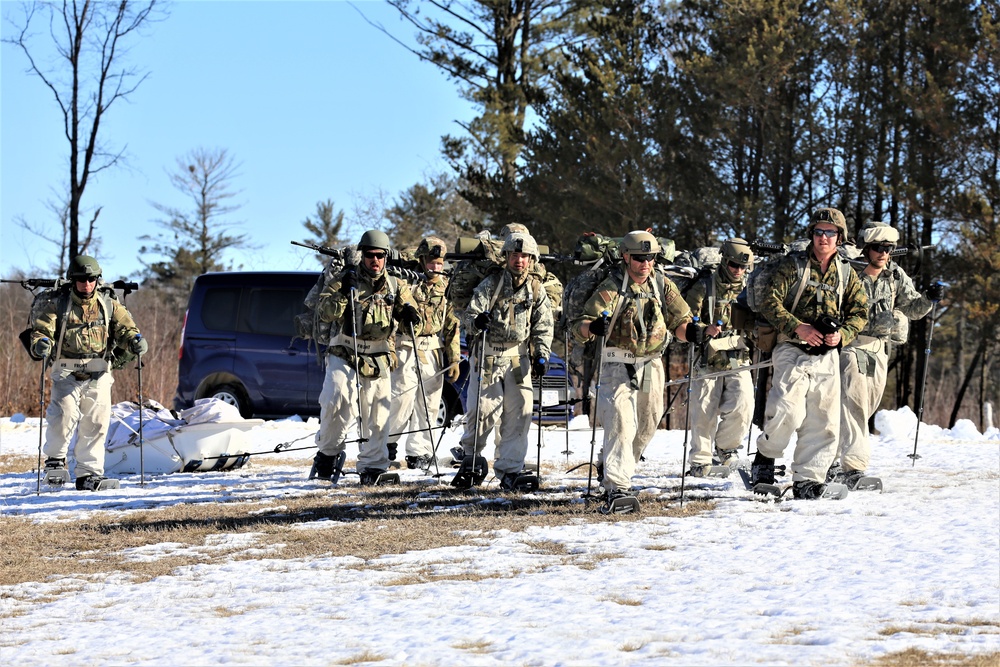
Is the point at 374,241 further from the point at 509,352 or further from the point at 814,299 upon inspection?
the point at 814,299

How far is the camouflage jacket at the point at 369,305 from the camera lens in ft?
37.5

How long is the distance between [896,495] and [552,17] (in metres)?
20.0

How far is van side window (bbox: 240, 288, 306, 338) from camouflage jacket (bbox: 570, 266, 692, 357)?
772 centimetres

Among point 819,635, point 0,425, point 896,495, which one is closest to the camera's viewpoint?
point 819,635

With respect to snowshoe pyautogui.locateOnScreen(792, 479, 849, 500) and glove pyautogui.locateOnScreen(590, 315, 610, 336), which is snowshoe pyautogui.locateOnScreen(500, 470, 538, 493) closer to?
glove pyautogui.locateOnScreen(590, 315, 610, 336)

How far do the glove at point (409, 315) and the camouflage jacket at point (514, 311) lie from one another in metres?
0.51

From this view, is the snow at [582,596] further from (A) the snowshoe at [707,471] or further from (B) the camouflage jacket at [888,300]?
(B) the camouflage jacket at [888,300]

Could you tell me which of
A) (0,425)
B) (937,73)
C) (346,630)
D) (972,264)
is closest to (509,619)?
(346,630)

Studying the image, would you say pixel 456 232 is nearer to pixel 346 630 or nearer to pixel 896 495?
pixel 896 495

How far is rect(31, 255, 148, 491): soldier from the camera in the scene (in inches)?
457

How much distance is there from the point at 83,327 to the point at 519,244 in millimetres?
3933

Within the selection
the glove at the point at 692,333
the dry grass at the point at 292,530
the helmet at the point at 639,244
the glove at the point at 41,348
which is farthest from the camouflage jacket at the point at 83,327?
the glove at the point at 692,333

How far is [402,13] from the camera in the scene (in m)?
29.5

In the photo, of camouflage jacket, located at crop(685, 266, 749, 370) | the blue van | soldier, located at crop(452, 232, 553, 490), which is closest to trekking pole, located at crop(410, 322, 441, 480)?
soldier, located at crop(452, 232, 553, 490)
